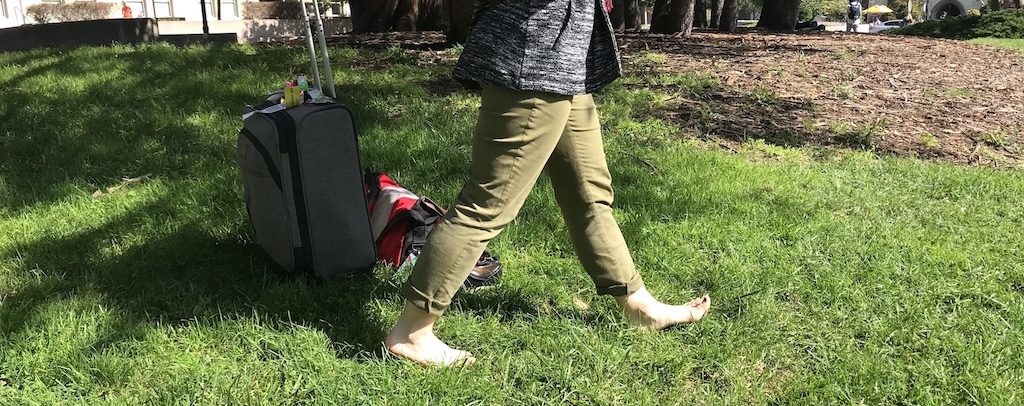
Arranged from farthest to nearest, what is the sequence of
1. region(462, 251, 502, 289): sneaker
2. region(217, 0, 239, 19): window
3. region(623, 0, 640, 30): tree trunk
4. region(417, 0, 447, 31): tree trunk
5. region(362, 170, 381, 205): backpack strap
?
region(217, 0, 239, 19): window → region(623, 0, 640, 30): tree trunk → region(417, 0, 447, 31): tree trunk → region(362, 170, 381, 205): backpack strap → region(462, 251, 502, 289): sneaker

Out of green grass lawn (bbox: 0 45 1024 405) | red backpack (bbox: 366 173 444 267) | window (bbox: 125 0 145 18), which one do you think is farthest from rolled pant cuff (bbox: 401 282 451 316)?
window (bbox: 125 0 145 18)

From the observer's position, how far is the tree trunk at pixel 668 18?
39.4 feet

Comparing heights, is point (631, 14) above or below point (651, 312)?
above

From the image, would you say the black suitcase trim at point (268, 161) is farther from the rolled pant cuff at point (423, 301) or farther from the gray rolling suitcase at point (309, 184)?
the rolled pant cuff at point (423, 301)

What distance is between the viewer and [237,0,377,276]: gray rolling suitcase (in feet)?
8.75

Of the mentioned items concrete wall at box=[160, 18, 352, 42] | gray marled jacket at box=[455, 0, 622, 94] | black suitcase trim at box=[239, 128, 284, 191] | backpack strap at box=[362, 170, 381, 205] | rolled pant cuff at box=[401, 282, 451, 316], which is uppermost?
concrete wall at box=[160, 18, 352, 42]

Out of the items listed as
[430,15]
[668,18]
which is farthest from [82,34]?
[668,18]

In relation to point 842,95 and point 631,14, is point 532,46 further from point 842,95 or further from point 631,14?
point 631,14

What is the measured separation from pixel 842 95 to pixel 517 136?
217 inches

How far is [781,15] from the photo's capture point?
1593 centimetres

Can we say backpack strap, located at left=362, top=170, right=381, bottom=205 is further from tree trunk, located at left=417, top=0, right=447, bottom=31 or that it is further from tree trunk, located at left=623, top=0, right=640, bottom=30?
tree trunk, located at left=623, top=0, right=640, bottom=30

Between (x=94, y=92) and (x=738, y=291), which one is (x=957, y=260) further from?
(x=94, y=92)

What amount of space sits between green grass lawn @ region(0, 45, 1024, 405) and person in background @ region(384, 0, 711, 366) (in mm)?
265

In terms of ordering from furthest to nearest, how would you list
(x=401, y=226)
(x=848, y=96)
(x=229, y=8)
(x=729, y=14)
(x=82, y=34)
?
(x=229, y=8) < (x=729, y=14) < (x=82, y=34) < (x=848, y=96) < (x=401, y=226)
